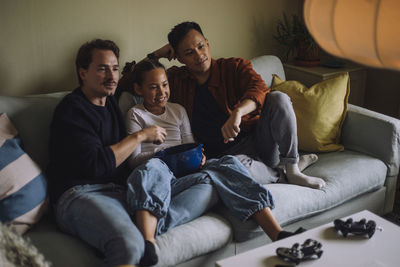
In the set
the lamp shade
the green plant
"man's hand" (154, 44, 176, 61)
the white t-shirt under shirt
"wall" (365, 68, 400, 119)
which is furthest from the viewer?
"wall" (365, 68, 400, 119)

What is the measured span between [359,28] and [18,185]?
54.9 inches

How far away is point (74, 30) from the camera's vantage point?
246 cm

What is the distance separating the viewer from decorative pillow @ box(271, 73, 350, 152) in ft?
8.25

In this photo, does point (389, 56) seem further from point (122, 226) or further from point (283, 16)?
point (283, 16)

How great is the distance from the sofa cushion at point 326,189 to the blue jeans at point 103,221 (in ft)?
1.58

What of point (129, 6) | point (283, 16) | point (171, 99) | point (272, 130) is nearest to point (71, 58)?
point (129, 6)

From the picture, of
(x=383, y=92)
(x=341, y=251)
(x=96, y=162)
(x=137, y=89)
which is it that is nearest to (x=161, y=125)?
(x=137, y=89)

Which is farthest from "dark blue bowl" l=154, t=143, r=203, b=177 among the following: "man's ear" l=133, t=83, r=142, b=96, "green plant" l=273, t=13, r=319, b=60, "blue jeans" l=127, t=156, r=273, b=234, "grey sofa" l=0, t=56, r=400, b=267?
"green plant" l=273, t=13, r=319, b=60

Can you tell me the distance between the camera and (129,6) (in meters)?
2.61

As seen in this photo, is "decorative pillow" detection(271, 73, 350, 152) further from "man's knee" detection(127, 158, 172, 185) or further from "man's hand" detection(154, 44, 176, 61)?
"man's knee" detection(127, 158, 172, 185)

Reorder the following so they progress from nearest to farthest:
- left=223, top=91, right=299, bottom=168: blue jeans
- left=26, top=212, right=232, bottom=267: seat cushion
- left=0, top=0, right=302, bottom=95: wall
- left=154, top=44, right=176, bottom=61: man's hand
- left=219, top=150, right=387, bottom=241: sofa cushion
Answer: left=26, top=212, right=232, bottom=267: seat cushion
left=219, top=150, right=387, bottom=241: sofa cushion
left=223, top=91, right=299, bottom=168: blue jeans
left=0, top=0, right=302, bottom=95: wall
left=154, top=44, right=176, bottom=61: man's hand

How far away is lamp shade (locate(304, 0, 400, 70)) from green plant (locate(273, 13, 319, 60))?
224 centimetres

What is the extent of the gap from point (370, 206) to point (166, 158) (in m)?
1.20

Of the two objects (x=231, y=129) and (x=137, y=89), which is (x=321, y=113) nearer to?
(x=231, y=129)
